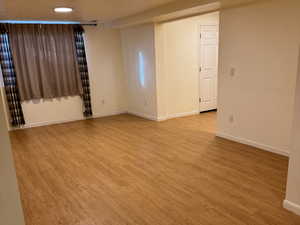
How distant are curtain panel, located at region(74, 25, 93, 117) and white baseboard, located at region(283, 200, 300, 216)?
467 cm

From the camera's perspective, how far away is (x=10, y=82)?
4973 millimetres

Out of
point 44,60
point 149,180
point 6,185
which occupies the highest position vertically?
point 44,60

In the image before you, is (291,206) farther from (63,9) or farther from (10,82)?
(10,82)

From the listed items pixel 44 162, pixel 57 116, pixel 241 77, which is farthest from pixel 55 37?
pixel 241 77

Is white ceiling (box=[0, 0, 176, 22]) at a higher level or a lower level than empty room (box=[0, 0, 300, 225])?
higher

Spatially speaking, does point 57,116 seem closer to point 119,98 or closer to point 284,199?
point 119,98

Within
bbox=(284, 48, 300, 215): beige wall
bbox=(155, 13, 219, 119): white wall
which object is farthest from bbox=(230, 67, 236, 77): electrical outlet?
bbox=(284, 48, 300, 215): beige wall

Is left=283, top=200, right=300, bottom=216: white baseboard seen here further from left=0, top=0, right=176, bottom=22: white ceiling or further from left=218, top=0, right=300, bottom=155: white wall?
left=0, top=0, right=176, bottom=22: white ceiling

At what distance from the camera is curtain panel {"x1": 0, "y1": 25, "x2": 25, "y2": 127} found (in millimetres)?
4781

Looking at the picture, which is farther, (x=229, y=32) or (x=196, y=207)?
(x=229, y=32)

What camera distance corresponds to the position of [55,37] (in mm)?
5215

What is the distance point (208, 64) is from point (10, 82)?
14.2 ft

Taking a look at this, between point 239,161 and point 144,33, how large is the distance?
334 centimetres

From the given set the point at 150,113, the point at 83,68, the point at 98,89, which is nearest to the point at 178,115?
the point at 150,113
